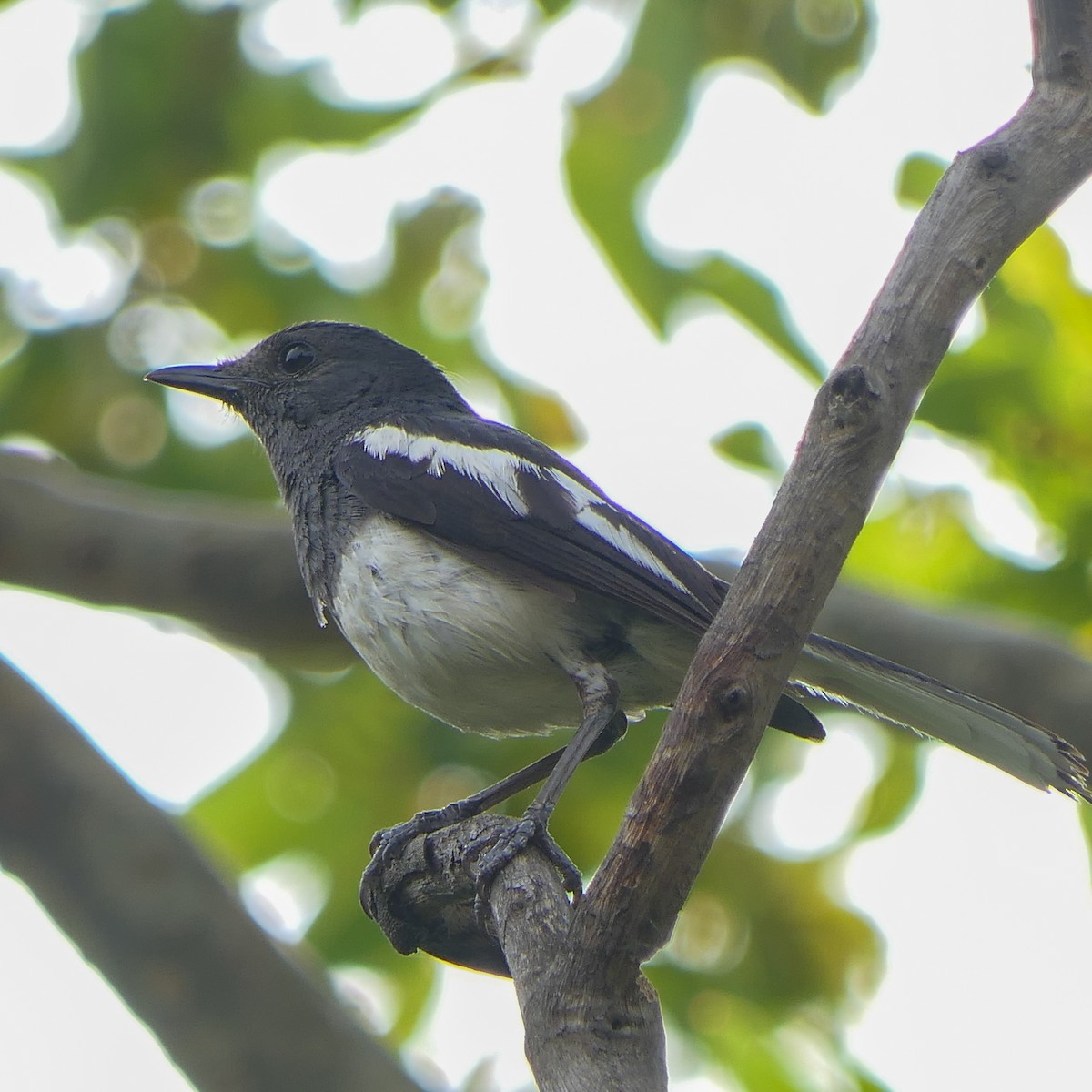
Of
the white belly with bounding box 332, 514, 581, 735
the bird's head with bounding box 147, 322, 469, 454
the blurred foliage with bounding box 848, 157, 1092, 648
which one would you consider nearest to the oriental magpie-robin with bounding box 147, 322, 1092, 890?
the white belly with bounding box 332, 514, 581, 735

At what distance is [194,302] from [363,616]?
2.98 meters

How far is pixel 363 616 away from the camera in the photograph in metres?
3.73

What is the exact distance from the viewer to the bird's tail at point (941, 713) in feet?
10.6

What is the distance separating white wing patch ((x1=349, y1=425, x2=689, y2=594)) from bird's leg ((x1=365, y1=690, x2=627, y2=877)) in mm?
449

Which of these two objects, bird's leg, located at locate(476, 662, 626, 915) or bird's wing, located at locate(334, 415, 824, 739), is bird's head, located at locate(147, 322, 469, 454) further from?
bird's leg, located at locate(476, 662, 626, 915)

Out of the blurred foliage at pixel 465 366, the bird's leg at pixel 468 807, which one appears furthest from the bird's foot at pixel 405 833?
the blurred foliage at pixel 465 366

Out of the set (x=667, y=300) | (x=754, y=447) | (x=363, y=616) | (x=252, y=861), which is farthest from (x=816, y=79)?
(x=252, y=861)

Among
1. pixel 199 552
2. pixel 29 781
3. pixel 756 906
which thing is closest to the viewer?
pixel 29 781

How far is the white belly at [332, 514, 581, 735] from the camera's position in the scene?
3.63 m

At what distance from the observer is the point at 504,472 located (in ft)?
13.1

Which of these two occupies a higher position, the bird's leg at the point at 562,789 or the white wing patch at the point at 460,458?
the white wing patch at the point at 460,458

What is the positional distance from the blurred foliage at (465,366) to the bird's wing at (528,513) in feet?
3.62

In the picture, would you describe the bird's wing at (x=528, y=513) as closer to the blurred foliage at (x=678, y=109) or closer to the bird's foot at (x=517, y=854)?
the bird's foot at (x=517, y=854)

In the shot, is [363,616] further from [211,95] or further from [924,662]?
[211,95]
